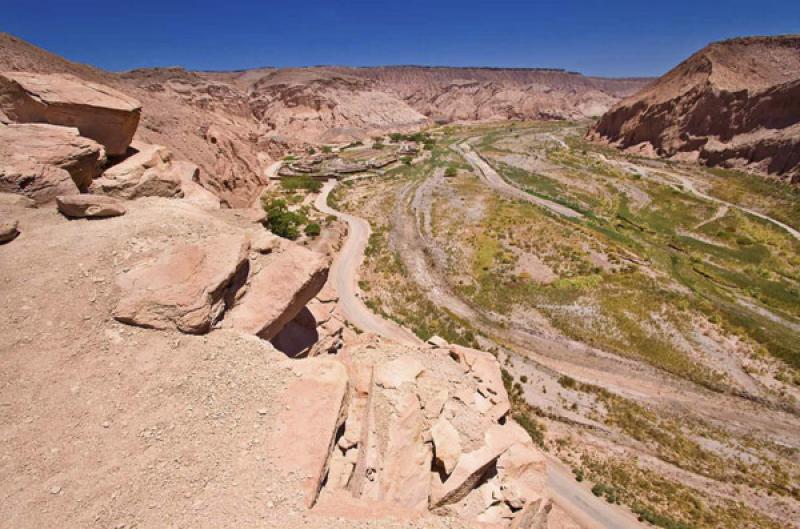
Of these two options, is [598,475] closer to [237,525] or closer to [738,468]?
[738,468]

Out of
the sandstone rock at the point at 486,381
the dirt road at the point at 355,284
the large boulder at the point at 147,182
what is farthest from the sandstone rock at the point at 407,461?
the large boulder at the point at 147,182

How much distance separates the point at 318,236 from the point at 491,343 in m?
23.7

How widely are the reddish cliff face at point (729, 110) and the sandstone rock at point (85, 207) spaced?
9094 centimetres

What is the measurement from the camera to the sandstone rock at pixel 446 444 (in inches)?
493

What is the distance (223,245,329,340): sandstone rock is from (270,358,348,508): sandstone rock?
2.93 m

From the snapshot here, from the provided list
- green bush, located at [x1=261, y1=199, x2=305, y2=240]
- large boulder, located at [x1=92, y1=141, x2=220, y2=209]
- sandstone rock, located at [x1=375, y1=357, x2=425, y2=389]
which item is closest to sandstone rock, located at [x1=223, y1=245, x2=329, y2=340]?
sandstone rock, located at [x1=375, y1=357, x2=425, y2=389]

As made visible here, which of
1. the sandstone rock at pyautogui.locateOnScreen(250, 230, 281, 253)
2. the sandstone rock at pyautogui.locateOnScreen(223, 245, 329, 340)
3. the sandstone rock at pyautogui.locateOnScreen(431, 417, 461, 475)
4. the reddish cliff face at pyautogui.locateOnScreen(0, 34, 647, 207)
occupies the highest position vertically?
the reddish cliff face at pyautogui.locateOnScreen(0, 34, 647, 207)

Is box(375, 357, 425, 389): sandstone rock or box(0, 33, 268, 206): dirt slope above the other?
box(0, 33, 268, 206): dirt slope

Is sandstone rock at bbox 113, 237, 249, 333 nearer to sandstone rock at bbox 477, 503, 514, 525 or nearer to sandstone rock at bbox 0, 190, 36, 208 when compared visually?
sandstone rock at bbox 0, 190, 36, 208

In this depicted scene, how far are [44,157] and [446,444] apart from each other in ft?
66.6

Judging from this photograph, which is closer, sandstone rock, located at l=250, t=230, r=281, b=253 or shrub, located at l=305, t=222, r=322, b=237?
sandstone rock, located at l=250, t=230, r=281, b=253

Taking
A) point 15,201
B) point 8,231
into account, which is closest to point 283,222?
point 15,201

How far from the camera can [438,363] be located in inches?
736

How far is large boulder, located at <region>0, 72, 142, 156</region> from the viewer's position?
18203 millimetres
